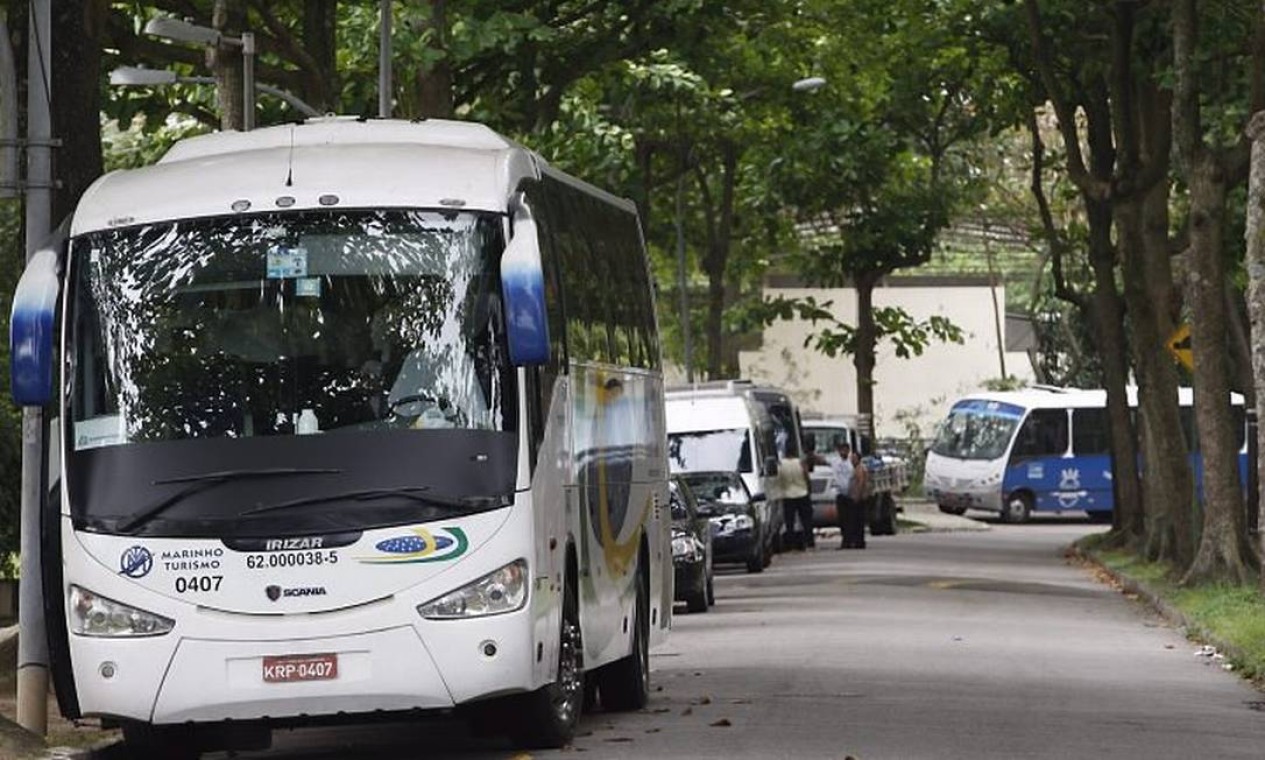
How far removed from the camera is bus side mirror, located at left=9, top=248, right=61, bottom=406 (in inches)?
568

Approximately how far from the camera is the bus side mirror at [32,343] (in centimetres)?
1442

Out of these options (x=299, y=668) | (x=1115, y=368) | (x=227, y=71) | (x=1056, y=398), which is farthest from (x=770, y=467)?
(x=299, y=668)

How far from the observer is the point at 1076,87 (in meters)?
37.4

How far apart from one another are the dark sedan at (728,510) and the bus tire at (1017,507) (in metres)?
29.2

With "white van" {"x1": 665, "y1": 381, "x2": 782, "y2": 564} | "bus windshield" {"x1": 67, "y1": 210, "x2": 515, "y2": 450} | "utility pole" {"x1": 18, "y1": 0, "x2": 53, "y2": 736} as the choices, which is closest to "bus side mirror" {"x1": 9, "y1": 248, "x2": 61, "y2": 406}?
"bus windshield" {"x1": 67, "y1": 210, "x2": 515, "y2": 450}

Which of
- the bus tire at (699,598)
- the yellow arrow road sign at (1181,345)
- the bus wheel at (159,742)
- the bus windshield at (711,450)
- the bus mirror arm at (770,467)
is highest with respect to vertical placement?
the yellow arrow road sign at (1181,345)

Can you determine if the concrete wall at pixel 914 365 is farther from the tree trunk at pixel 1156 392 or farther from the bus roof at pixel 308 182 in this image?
the bus roof at pixel 308 182

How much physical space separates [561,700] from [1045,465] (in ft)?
173

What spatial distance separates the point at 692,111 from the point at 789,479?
6.04 meters

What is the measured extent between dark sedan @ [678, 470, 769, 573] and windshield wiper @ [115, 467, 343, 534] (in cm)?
2393

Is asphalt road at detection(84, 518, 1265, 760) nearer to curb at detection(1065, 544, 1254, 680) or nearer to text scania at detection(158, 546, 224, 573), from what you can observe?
curb at detection(1065, 544, 1254, 680)

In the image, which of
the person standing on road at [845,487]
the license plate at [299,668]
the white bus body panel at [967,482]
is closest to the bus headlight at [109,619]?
the license plate at [299,668]

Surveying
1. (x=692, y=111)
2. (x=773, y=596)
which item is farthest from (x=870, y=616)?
(x=692, y=111)

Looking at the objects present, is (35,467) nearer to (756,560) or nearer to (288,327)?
(288,327)
